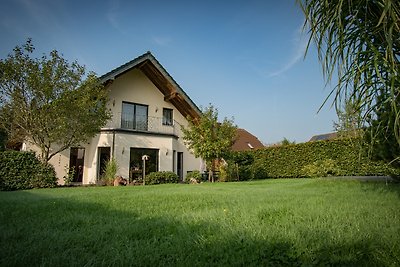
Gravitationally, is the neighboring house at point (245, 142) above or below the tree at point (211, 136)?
above

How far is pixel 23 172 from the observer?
1215cm

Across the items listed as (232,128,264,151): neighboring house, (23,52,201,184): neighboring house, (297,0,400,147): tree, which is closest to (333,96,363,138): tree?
(297,0,400,147): tree

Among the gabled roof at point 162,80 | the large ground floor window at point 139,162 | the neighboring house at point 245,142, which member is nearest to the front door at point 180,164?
the large ground floor window at point 139,162

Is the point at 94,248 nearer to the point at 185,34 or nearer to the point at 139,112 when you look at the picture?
the point at 185,34

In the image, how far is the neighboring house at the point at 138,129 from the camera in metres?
16.3

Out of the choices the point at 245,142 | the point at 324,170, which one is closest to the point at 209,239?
the point at 324,170

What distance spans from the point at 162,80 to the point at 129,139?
4960 millimetres

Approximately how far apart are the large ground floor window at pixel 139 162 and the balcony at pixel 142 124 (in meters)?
1.30

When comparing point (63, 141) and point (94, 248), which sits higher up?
point (63, 141)

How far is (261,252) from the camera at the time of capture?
90.4 inches

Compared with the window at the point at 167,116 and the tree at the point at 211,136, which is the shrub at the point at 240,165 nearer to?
the tree at the point at 211,136

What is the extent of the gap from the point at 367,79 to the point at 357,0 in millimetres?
688

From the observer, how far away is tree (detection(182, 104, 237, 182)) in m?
16.7

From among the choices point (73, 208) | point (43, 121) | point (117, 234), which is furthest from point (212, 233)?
point (43, 121)
